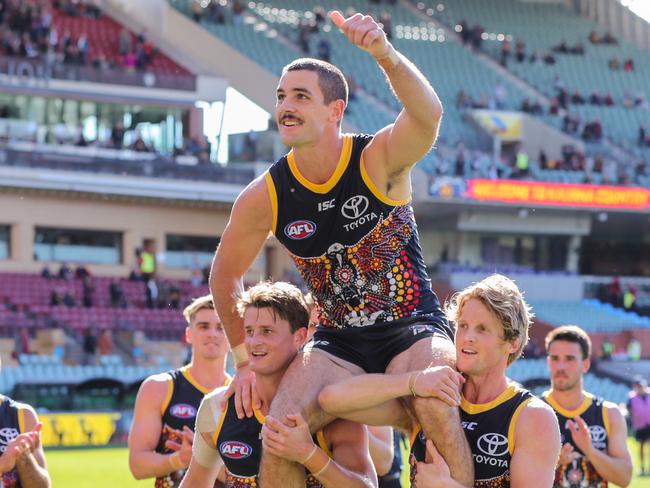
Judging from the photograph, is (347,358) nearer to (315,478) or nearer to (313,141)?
(315,478)

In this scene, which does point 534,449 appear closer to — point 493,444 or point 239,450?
Result: point 493,444

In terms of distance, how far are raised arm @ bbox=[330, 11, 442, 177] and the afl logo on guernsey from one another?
1.28ft

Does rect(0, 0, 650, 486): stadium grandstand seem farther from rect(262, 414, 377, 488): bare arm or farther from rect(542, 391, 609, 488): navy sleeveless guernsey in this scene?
rect(262, 414, 377, 488): bare arm

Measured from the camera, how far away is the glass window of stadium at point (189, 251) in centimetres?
4347

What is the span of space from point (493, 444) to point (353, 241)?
118 centimetres

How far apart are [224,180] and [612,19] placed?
78.9ft

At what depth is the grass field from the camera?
834 inches

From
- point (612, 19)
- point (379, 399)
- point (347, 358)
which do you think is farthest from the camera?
point (612, 19)

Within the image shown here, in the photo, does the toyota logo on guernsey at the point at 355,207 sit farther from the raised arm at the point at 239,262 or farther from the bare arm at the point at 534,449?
the bare arm at the point at 534,449

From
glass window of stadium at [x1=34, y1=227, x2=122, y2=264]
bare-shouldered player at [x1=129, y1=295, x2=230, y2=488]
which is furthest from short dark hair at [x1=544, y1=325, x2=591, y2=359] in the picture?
glass window of stadium at [x1=34, y1=227, x2=122, y2=264]

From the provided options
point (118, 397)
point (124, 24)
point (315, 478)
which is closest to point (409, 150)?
point (315, 478)

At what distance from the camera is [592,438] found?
948 cm

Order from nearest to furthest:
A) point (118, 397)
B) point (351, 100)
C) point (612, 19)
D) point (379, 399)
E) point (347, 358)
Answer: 1. point (379, 399)
2. point (347, 358)
3. point (118, 397)
4. point (351, 100)
5. point (612, 19)

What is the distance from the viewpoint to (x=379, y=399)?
6.21m
